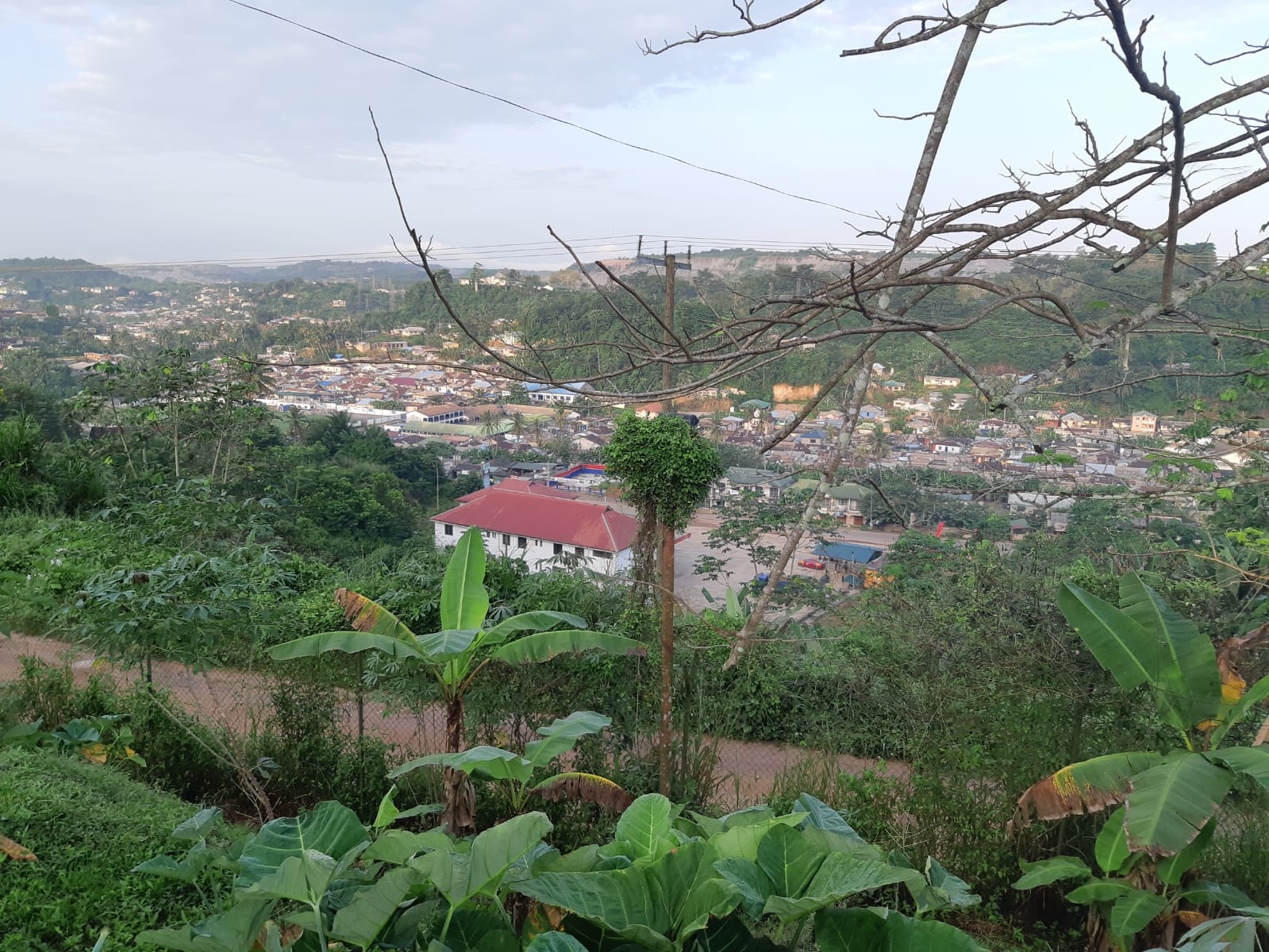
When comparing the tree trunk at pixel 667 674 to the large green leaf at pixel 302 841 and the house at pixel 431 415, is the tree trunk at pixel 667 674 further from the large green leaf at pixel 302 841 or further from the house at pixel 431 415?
the house at pixel 431 415

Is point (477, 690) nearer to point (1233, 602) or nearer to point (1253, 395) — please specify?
point (1233, 602)

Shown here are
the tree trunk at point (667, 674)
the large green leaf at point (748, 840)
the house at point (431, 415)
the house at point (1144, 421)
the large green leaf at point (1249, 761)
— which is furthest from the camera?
the house at point (431, 415)

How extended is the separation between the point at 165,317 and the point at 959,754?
30593 millimetres

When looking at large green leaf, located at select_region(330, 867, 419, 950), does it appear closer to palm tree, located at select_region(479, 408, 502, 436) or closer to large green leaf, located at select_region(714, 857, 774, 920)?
large green leaf, located at select_region(714, 857, 774, 920)

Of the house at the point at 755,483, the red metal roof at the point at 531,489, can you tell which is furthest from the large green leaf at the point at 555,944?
the red metal roof at the point at 531,489

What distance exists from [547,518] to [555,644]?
7855mm

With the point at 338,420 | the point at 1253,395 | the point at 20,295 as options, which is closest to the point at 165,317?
the point at 20,295

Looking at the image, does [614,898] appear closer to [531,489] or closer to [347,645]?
[347,645]

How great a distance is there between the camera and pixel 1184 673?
8.64 ft

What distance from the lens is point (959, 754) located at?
11.1 feet

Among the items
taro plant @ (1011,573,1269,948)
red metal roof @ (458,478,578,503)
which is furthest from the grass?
red metal roof @ (458,478,578,503)

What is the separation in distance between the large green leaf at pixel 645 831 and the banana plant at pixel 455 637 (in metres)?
1.38

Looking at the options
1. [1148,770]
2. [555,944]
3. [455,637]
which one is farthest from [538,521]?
[555,944]

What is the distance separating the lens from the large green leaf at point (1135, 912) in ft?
8.03
